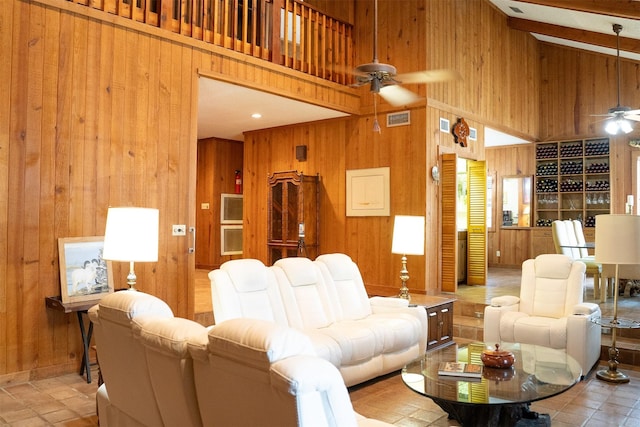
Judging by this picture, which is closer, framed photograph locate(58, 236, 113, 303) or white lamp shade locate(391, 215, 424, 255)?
framed photograph locate(58, 236, 113, 303)

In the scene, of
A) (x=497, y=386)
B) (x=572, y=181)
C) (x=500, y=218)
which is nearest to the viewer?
(x=497, y=386)

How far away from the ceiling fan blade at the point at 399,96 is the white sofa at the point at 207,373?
5382mm

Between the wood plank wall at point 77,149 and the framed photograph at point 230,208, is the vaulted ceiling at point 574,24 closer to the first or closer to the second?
the wood plank wall at point 77,149

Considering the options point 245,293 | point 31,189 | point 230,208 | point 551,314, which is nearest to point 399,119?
point 551,314

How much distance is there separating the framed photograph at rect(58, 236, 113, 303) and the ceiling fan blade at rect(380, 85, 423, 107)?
4.36 m

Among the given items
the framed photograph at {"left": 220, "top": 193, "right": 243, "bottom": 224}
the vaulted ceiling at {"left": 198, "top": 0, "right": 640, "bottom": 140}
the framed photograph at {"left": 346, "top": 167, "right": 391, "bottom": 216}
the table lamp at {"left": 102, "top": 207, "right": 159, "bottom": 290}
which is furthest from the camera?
the framed photograph at {"left": 220, "top": 193, "right": 243, "bottom": 224}

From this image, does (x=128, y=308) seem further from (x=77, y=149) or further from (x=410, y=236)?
(x=410, y=236)

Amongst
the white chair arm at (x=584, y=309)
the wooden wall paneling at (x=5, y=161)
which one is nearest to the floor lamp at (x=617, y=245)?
the white chair arm at (x=584, y=309)

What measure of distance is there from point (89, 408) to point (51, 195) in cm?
179

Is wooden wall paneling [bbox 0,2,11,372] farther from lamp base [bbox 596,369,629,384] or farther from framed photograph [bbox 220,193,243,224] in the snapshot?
framed photograph [bbox 220,193,243,224]

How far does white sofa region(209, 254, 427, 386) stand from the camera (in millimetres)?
3803

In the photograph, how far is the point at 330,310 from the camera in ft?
Answer: 14.8

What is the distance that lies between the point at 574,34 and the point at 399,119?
391cm

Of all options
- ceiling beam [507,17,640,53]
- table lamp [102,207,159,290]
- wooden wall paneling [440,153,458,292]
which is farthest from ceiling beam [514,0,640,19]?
table lamp [102,207,159,290]
